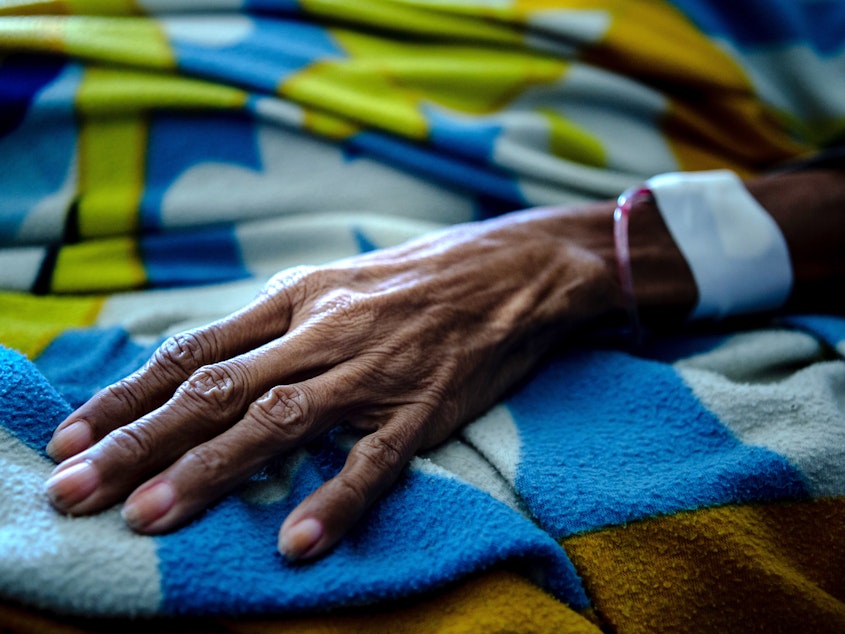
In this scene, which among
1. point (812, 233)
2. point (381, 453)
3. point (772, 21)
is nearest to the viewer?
point (381, 453)

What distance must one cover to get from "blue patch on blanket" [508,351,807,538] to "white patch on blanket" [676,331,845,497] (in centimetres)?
1

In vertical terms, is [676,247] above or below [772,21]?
below

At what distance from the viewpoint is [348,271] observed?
0.65 meters

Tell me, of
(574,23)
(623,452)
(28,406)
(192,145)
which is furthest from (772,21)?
(28,406)

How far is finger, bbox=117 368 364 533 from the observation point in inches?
17.7

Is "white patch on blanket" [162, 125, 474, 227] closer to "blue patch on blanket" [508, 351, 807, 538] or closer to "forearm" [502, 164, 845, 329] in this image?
"forearm" [502, 164, 845, 329]

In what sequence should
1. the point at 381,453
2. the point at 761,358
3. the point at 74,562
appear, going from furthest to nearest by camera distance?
the point at 761,358, the point at 381,453, the point at 74,562

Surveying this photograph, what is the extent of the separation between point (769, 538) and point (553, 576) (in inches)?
7.9

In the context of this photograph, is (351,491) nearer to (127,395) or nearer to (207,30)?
(127,395)

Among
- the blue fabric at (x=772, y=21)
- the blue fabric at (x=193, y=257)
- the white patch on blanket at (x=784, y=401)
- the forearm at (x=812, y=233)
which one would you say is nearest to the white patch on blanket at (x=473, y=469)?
the white patch on blanket at (x=784, y=401)

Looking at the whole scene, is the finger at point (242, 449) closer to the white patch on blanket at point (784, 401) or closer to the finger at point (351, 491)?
the finger at point (351, 491)

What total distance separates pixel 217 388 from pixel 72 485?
4.5 inches

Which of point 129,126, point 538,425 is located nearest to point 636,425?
point 538,425

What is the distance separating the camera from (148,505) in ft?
1.46
